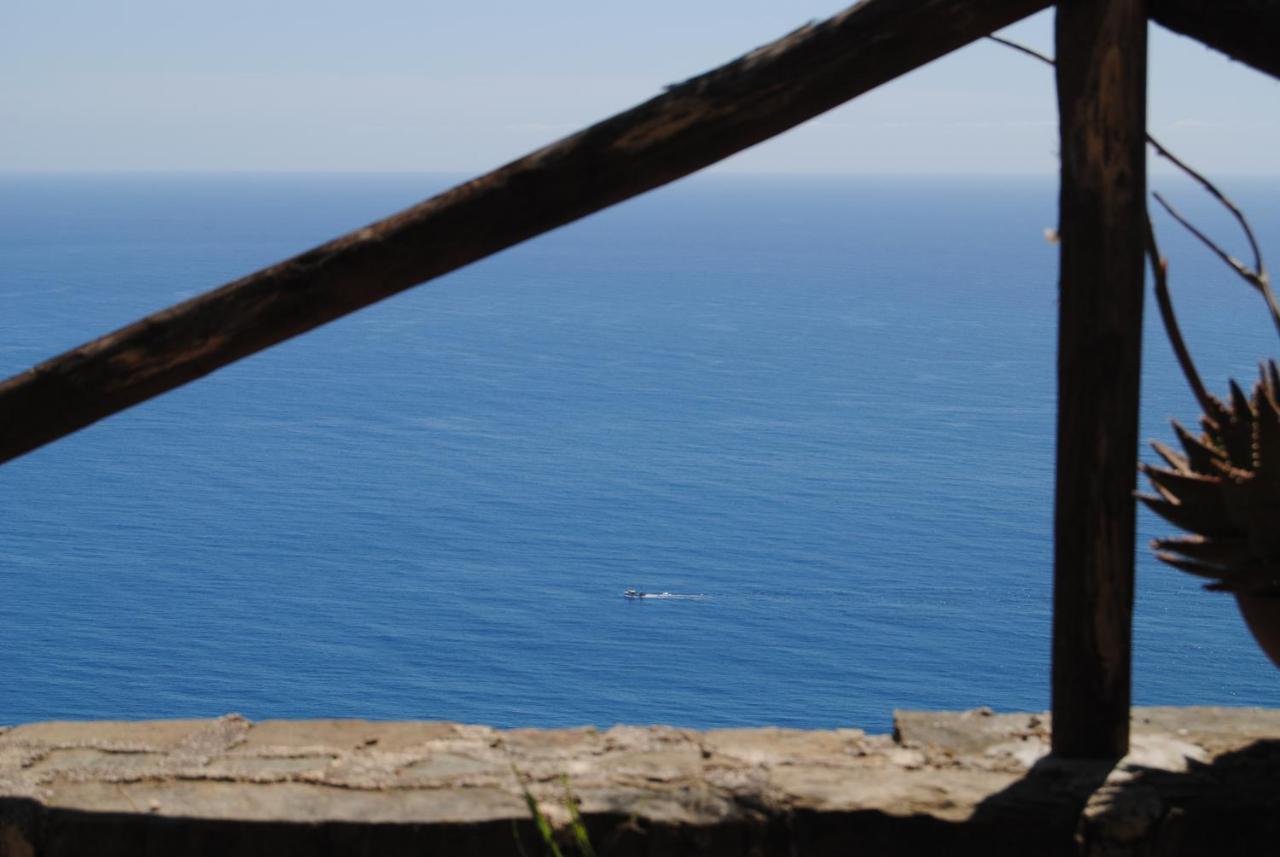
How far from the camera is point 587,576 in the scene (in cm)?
5625

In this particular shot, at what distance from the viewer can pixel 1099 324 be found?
1977mm

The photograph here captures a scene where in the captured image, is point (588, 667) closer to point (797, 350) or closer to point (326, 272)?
point (797, 350)

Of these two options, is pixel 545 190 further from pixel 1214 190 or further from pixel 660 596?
pixel 660 596

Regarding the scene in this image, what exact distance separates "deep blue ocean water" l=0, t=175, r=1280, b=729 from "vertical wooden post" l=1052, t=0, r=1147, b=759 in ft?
138

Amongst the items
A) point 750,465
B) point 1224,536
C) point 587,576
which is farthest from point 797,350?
point 1224,536

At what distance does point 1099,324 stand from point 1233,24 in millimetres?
460

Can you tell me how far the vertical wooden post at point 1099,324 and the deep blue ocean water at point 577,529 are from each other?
4219 cm

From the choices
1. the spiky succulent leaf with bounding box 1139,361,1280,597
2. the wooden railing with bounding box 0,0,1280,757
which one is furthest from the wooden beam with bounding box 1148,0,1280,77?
the spiky succulent leaf with bounding box 1139,361,1280,597

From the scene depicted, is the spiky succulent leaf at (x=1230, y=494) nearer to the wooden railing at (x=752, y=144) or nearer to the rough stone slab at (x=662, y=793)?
the wooden railing at (x=752, y=144)

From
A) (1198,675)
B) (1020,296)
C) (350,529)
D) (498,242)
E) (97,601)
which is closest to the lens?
(498,242)

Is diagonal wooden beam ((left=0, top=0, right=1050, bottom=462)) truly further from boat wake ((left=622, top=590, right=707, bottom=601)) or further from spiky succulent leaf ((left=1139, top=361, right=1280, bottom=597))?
boat wake ((left=622, top=590, right=707, bottom=601))

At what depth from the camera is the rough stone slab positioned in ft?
6.56

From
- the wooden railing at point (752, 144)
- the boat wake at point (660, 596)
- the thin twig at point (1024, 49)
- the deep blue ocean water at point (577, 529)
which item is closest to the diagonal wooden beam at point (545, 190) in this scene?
the wooden railing at point (752, 144)

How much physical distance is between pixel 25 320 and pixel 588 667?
5457 cm
